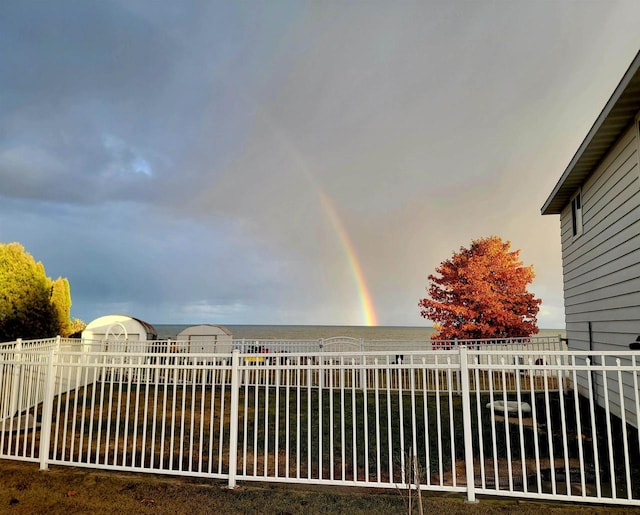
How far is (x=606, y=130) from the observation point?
19.9 ft

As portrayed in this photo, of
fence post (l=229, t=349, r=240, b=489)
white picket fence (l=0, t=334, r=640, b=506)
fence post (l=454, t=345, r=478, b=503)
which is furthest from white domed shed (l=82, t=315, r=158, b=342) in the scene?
fence post (l=454, t=345, r=478, b=503)

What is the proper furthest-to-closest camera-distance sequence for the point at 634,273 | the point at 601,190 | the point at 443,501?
1. the point at 601,190
2. the point at 634,273
3. the point at 443,501

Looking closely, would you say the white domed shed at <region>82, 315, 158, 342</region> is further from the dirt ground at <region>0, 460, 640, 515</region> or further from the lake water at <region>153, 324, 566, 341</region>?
the lake water at <region>153, 324, 566, 341</region>

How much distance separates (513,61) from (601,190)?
829 cm

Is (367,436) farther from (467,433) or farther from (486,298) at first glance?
(486,298)

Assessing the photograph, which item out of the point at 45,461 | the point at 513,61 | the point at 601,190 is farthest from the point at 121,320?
the point at 513,61

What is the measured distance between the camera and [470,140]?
1767 centimetres

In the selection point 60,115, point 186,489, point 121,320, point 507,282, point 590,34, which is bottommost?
point 186,489

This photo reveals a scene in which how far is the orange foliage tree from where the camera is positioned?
1842 centimetres

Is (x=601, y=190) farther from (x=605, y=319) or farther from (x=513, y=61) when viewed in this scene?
(x=513, y=61)

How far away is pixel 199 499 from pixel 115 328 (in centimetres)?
1383

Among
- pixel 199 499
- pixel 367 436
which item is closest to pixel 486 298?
pixel 367 436

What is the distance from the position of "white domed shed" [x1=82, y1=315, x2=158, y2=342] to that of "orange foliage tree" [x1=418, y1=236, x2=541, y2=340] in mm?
13322

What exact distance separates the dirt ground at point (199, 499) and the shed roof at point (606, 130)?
187 inches
